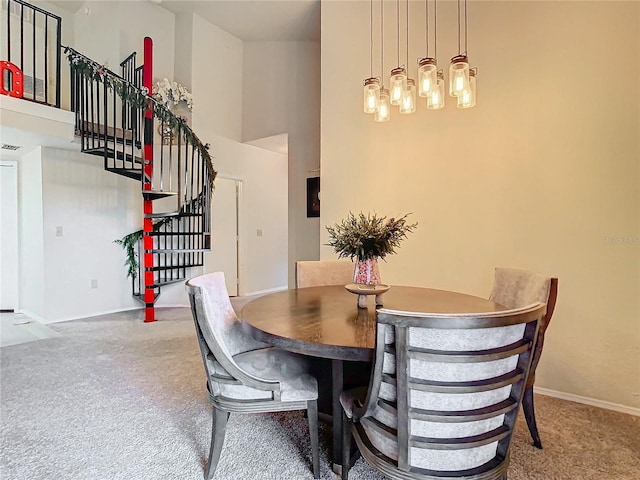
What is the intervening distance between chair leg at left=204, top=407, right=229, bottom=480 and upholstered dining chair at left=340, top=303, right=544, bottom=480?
2.44ft

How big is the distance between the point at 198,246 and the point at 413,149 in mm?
3592

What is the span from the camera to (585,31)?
7.50 feet

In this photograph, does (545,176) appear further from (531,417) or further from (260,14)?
(260,14)

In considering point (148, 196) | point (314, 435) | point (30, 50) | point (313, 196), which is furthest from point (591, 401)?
point (30, 50)

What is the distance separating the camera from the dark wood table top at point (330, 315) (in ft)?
4.12

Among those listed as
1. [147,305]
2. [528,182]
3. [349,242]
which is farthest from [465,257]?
[147,305]

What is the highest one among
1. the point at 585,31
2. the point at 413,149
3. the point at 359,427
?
the point at 585,31

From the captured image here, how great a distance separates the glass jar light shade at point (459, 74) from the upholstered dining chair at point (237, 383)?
5.53 feet

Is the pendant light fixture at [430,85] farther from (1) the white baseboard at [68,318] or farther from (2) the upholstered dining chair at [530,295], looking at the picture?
(1) the white baseboard at [68,318]

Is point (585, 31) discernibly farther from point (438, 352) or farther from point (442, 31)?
point (438, 352)

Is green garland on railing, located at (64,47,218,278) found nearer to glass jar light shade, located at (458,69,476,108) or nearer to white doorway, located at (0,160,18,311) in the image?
white doorway, located at (0,160,18,311)

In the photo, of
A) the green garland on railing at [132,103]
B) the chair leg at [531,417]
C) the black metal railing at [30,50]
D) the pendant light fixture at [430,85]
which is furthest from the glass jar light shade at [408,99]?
the black metal railing at [30,50]

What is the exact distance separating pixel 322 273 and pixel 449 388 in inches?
67.6

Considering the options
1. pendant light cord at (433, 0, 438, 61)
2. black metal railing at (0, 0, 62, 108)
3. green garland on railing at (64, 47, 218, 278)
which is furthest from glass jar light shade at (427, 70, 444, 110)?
black metal railing at (0, 0, 62, 108)
